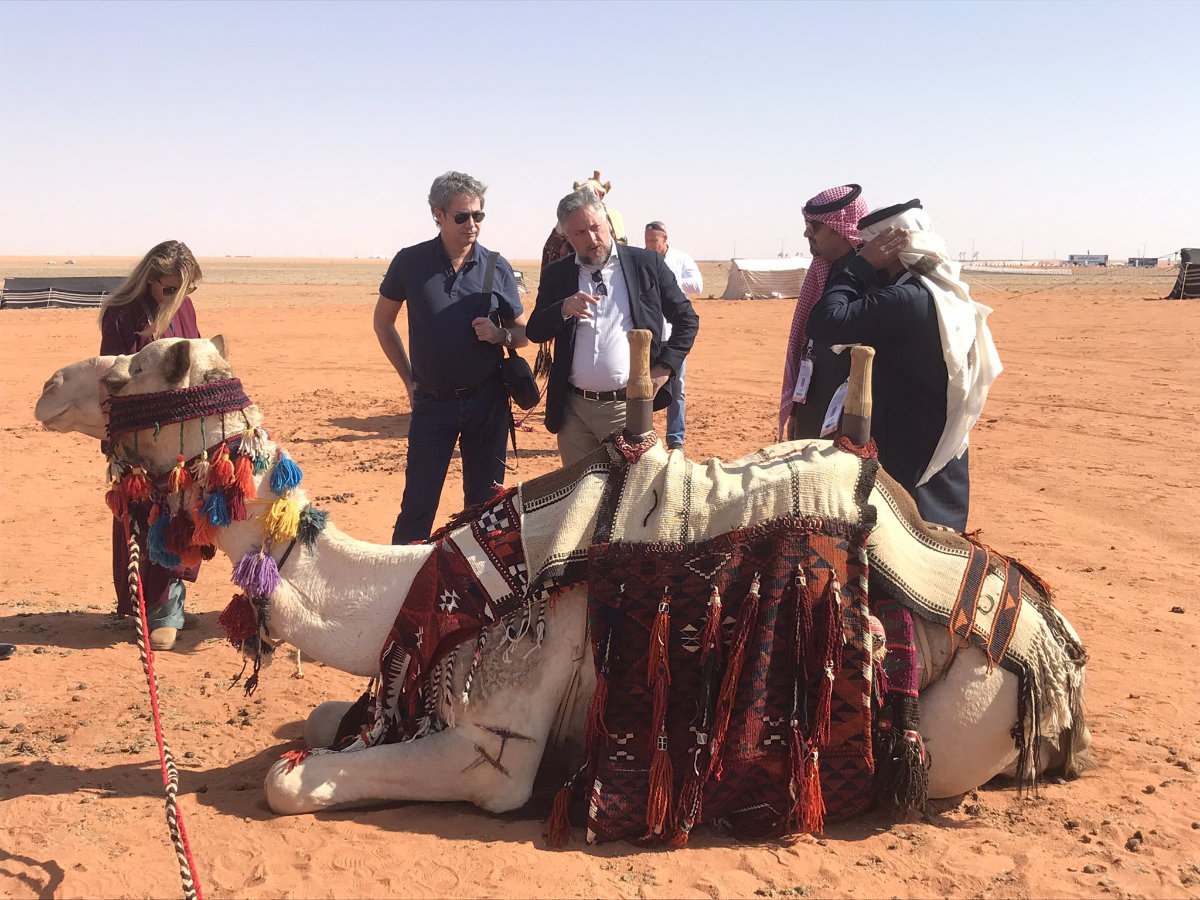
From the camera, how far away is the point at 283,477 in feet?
12.4

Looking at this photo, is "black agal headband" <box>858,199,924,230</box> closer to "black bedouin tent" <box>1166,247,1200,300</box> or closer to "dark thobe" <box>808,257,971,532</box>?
"dark thobe" <box>808,257,971,532</box>

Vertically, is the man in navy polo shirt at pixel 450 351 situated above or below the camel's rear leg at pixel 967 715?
above

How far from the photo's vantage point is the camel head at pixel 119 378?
148 inches

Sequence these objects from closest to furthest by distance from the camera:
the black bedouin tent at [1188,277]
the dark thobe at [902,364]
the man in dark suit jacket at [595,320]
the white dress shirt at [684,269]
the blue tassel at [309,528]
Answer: the blue tassel at [309,528]
the dark thobe at [902,364]
the man in dark suit jacket at [595,320]
the white dress shirt at [684,269]
the black bedouin tent at [1188,277]

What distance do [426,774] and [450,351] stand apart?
2.38m

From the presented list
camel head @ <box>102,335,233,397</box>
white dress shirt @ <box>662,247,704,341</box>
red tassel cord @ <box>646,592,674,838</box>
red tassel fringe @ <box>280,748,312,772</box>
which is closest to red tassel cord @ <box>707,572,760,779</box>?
red tassel cord @ <box>646,592,674,838</box>

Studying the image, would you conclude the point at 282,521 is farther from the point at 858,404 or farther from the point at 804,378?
the point at 804,378

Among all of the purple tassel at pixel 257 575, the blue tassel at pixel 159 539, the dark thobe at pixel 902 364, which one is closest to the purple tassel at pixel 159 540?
the blue tassel at pixel 159 539

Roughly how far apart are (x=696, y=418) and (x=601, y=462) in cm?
997

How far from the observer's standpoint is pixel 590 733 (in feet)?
11.8

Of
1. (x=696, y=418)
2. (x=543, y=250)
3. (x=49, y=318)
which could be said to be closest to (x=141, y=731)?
(x=543, y=250)

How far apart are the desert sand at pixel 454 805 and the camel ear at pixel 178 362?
1609 millimetres

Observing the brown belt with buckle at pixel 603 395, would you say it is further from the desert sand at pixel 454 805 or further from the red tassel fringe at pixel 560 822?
the red tassel fringe at pixel 560 822

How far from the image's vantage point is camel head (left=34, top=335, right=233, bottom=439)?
375cm
